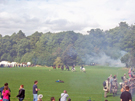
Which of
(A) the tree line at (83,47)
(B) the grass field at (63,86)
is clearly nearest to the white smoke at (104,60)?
(A) the tree line at (83,47)

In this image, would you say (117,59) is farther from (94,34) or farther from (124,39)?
(94,34)

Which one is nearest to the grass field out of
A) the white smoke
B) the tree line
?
the tree line

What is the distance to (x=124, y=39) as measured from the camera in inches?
2267

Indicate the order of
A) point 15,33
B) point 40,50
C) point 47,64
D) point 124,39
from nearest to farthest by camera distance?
point 124,39
point 47,64
point 40,50
point 15,33

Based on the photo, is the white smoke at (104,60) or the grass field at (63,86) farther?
the white smoke at (104,60)

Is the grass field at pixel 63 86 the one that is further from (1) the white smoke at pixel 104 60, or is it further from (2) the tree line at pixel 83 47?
(1) the white smoke at pixel 104 60

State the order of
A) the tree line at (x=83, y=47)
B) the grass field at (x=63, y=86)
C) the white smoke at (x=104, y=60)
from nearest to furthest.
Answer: the grass field at (x=63, y=86) < the tree line at (x=83, y=47) < the white smoke at (x=104, y=60)

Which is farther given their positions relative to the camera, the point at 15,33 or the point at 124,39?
Result: the point at 15,33

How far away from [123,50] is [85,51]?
13.0 m

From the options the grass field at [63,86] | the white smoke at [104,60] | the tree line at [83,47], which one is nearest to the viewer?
the grass field at [63,86]

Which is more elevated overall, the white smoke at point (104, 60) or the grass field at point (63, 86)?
the white smoke at point (104, 60)

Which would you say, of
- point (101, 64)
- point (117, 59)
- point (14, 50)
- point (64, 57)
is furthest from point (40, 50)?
point (117, 59)

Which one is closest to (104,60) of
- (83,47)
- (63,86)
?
(83,47)

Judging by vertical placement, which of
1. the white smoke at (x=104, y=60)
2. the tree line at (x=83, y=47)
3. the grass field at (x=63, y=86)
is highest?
the tree line at (x=83, y=47)
